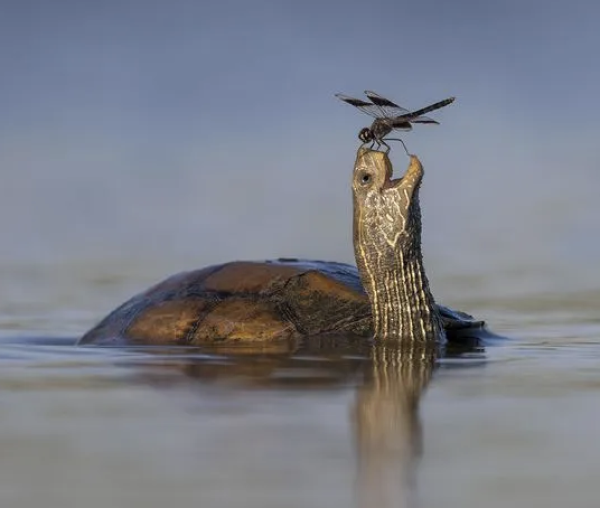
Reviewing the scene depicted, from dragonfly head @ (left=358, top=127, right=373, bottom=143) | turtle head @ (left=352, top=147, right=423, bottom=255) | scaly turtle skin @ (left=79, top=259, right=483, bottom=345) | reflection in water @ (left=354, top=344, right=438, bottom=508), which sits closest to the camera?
reflection in water @ (left=354, top=344, right=438, bottom=508)

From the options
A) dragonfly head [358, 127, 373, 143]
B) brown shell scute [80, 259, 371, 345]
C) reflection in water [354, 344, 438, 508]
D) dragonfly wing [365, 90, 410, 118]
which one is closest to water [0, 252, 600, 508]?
reflection in water [354, 344, 438, 508]

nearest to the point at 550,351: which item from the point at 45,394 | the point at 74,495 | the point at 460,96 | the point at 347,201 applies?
the point at 45,394

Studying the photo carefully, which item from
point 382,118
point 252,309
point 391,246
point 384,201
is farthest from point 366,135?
point 252,309

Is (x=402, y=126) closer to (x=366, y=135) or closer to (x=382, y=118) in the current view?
(x=382, y=118)

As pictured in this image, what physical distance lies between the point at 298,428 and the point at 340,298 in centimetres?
324

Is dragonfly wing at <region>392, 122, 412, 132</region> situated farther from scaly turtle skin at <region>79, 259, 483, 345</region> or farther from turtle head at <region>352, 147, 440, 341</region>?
scaly turtle skin at <region>79, 259, 483, 345</region>

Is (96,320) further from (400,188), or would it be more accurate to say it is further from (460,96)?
(460,96)

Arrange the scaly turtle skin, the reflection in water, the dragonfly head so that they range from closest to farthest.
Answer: the reflection in water → the scaly turtle skin → the dragonfly head

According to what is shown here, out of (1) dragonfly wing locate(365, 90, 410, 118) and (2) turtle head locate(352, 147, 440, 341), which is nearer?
(2) turtle head locate(352, 147, 440, 341)

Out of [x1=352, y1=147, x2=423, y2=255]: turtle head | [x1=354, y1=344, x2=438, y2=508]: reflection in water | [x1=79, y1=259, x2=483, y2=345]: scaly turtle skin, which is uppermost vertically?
[x1=352, y1=147, x2=423, y2=255]: turtle head

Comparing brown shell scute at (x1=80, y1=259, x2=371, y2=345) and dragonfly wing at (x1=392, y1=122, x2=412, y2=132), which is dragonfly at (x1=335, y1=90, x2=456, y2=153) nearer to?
dragonfly wing at (x1=392, y1=122, x2=412, y2=132)

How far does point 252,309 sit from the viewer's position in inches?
259

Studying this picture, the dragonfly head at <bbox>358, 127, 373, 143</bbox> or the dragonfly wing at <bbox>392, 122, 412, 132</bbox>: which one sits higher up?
the dragonfly wing at <bbox>392, 122, 412, 132</bbox>

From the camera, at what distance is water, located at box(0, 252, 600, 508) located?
2764 mm
